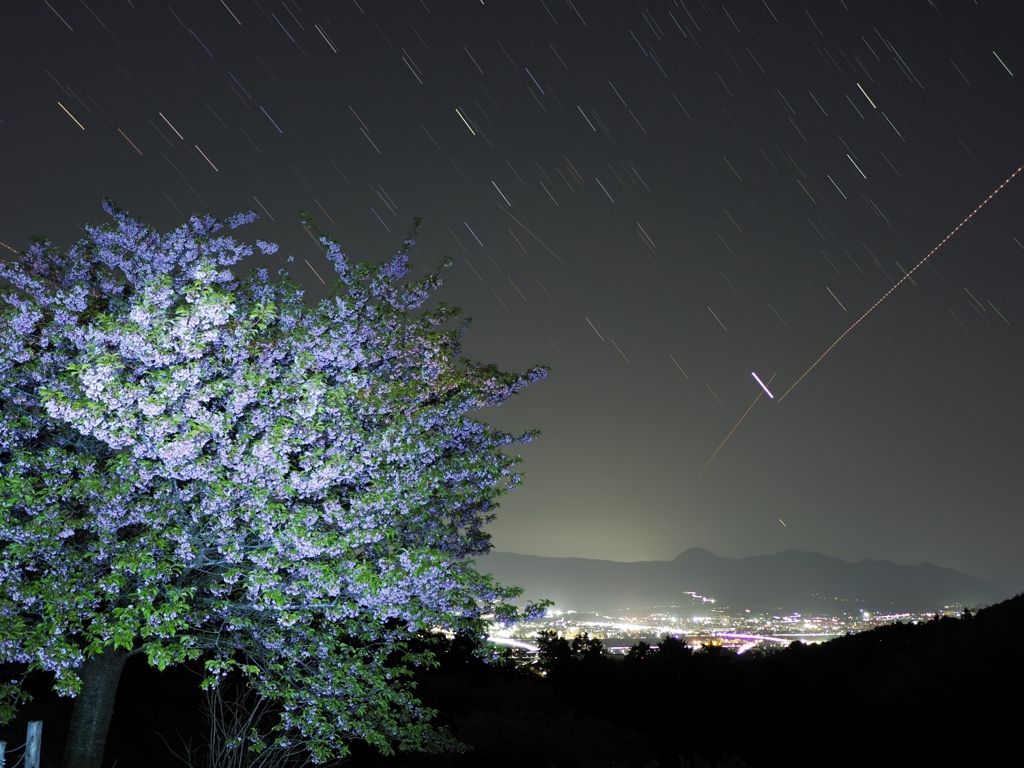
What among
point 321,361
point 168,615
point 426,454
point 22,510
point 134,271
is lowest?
point 168,615

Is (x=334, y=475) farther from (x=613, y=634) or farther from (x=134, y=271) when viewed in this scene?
(x=613, y=634)

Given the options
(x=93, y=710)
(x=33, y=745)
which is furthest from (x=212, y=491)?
(x=93, y=710)

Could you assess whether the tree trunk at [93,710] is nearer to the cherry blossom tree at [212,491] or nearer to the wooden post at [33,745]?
the cherry blossom tree at [212,491]

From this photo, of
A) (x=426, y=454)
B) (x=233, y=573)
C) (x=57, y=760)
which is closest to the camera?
(x=233, y=573)

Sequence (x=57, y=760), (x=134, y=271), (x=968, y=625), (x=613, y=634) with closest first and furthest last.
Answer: (x=134, y=271), (x=57, y=760), (x=968, y=625), (x=613, y=634)

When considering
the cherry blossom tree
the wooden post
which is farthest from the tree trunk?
the wooden post

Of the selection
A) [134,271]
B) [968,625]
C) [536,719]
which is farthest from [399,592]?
[968,625]

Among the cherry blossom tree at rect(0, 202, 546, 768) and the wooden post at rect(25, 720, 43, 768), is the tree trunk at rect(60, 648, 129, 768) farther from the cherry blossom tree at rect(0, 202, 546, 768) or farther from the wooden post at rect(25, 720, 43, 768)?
the wooden post at rect(25, 720, 43, 768)
